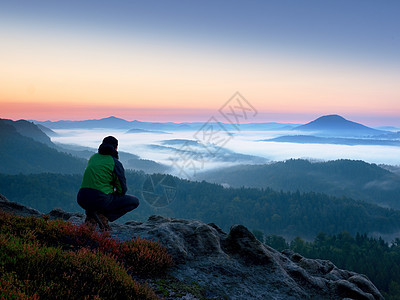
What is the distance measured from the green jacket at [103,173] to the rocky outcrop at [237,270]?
205 cm

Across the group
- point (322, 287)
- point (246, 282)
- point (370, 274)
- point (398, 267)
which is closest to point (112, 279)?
point (246, 282)

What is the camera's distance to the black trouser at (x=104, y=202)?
30.9 ft

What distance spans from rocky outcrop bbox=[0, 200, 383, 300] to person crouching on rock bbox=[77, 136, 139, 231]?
1191 mm

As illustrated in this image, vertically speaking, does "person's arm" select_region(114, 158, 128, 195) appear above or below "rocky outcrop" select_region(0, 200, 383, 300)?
above

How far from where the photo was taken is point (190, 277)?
326 inches

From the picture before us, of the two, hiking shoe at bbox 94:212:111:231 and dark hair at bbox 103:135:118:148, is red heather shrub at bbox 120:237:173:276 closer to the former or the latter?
hiking shoe at bbox 94:212:111:231

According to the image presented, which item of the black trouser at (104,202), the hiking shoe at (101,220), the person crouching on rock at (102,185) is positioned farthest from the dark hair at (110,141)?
the hiking shoe at (101,220)

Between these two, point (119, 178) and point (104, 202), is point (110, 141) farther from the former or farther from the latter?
point (104, 202)

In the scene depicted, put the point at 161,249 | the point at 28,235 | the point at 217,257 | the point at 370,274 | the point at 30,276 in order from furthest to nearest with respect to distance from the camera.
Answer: the point at 370,274
the point at 217,257
the point at 161,249
the point at 28,235
the point at 30,276

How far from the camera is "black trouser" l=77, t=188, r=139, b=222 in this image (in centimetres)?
943

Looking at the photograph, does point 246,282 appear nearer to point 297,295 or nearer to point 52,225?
point 297,295

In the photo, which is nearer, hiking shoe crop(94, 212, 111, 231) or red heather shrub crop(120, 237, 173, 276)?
red heather shrub crop(120, 237, 173, 276)

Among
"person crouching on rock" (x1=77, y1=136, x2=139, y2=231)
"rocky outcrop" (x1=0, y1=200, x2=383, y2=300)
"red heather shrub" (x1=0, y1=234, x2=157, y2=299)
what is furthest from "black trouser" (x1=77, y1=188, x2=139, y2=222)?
"red heather shrub" (x1=0, y1=234, x2=157, y2=299)

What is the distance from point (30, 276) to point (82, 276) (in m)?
1.00
